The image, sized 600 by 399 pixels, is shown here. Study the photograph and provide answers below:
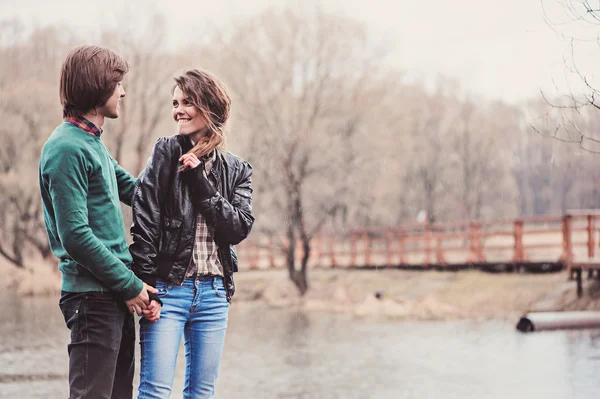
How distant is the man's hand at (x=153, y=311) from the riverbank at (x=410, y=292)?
12.9 metres

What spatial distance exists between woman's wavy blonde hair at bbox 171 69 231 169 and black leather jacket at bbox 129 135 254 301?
3.4 inches

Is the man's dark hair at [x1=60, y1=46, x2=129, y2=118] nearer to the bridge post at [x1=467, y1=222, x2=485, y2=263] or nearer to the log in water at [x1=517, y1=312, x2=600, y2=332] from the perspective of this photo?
the log in water at [x1=517, y1=312, x2=600, y2=332]

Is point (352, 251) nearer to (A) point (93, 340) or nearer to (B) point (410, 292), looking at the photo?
(B) point (410, 292)

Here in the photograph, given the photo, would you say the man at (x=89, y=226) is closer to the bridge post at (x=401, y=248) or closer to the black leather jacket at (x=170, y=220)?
the black leather jacket at (x=170, y=220)

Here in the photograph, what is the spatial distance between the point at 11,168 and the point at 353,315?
12.2 meters

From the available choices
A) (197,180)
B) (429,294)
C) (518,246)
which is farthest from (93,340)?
(518,246)

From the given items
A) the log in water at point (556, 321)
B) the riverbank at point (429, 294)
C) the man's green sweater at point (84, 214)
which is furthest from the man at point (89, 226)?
the riverbank at point (429, 294)

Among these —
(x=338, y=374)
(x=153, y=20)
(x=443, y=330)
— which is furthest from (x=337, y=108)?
(x=338, y=374)

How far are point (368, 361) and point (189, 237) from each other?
7.22 metres

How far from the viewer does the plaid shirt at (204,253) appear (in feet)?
9.07

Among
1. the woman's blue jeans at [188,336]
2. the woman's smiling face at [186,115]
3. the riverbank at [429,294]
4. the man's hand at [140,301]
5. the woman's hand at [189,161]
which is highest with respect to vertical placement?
the woman's smiling face at [186,115]

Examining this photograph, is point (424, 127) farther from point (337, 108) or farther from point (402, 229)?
point (337, 108)

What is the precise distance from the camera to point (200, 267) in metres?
2.77

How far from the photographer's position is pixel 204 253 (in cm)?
279
